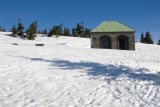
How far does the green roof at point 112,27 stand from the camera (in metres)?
55.8

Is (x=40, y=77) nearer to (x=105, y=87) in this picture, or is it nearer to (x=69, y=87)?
(x=69, y=87)

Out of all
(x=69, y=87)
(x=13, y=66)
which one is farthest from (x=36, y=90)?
(x=13, y=66)

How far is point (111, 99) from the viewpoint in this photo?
35.4ft

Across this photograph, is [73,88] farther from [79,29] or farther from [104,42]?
[79,29]

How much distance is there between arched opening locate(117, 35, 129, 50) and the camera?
56.0m

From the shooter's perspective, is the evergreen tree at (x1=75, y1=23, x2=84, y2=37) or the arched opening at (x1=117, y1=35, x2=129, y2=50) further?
the evergreen tree at (x1=75, y1=23, x2=84, y2=37)

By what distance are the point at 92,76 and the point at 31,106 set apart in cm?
623

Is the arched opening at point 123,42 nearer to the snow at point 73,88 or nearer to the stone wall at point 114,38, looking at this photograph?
the stone wall at point 114,38

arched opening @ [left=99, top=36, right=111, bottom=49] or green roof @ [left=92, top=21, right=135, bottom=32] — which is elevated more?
green roof @ [left=92, top=21, right=135, bottom=32]

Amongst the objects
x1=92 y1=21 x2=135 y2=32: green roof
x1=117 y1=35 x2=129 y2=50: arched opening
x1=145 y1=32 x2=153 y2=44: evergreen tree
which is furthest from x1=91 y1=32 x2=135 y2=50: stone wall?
x1=145 y1=32 x2=153 y2=44: evergreen tree

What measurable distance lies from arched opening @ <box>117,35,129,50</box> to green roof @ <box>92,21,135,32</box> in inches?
58.8

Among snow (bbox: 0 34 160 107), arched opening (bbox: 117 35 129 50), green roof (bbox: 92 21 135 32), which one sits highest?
green roof (bbox: 92 21 135 32)

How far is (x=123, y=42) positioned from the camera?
56.6 meters

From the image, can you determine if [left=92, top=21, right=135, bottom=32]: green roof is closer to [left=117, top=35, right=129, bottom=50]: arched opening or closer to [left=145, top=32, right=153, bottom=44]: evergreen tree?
[left=117, top=35, right=129, bottom=50]: arched opening
